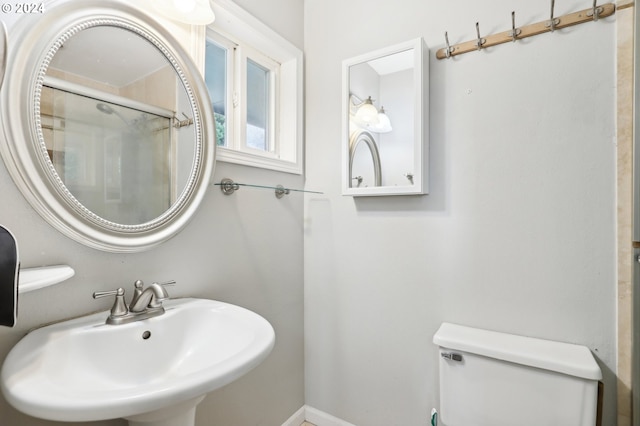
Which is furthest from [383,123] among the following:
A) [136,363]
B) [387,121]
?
[136,363]

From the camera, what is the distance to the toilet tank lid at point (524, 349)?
0.97 metres

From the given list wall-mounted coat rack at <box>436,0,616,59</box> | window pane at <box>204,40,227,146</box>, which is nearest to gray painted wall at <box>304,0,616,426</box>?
wall-mounted coat rack at <box>436,0,616,59</box>

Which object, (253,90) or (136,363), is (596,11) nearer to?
(253,90)

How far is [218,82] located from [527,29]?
129 cm

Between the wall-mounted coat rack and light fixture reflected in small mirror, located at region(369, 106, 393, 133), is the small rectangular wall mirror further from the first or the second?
the wall-mounted coat rack

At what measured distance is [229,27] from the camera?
4.46 ft

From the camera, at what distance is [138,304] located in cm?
93

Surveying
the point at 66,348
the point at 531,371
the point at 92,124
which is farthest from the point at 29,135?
the point at 531,371

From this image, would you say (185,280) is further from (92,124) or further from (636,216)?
(636,216)

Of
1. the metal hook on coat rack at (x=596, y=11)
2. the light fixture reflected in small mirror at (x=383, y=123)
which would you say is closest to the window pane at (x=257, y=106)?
the light fixture reflected in small mirror at (x=383, y=123)

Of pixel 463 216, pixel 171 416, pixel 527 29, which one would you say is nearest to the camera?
pixel 171 416

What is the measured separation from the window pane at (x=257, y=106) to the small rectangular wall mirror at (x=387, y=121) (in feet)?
1.54

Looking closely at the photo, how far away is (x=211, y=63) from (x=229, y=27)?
0.60ft

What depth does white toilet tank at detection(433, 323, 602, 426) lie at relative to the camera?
38.3 inches
